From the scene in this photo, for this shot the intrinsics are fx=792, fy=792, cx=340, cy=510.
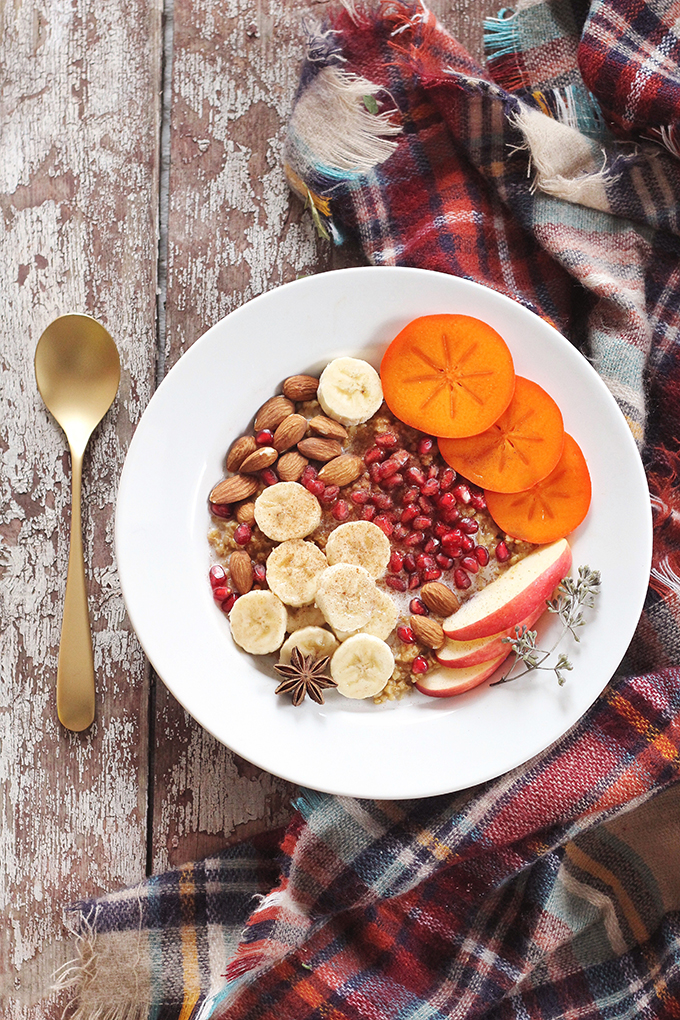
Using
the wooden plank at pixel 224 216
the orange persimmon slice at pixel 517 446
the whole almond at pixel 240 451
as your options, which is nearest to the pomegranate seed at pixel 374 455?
the orange persimmon slice at pixel 517 446

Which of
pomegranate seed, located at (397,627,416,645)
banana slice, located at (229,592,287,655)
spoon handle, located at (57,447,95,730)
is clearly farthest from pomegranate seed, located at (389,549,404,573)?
spoon handle, located at (57,447,95,730)

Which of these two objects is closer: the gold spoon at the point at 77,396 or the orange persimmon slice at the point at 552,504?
the orange persimmon slice at the point at 552,504

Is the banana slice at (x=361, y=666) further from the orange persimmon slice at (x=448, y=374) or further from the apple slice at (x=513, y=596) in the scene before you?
the orange persimmon slice at (x=448, y=374)

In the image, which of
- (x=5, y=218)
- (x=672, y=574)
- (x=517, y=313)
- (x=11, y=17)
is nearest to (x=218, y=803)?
(x=672, y=574)

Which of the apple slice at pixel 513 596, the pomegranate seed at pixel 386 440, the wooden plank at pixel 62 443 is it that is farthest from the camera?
the wooden plank at pixel 62 443

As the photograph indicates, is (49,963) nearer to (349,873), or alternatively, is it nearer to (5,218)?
(349,873)

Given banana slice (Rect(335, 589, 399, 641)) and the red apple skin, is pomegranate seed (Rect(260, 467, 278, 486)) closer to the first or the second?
banana slice (Rect(335, 589, 399, 641))
